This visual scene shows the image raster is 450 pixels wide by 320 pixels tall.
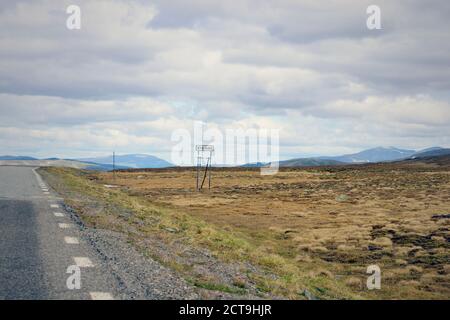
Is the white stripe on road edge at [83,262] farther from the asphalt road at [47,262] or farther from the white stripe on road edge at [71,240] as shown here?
the white stripe on road edge at [71,240]

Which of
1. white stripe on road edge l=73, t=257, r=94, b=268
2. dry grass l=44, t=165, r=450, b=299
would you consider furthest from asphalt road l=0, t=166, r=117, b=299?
dry grass l=44, t=165, r=450, b=299

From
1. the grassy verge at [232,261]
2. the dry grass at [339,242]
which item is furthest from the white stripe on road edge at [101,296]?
the dry grass at [339,242]

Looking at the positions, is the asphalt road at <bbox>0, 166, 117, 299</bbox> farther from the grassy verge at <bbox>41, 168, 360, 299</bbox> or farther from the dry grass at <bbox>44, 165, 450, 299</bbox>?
the dry grass at <bbox>44, 165, 450, 299</bbox>

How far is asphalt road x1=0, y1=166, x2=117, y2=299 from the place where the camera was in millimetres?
7144

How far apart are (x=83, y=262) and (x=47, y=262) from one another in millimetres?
719

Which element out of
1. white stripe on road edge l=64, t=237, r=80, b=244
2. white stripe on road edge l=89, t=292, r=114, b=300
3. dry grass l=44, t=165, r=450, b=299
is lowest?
dry grass l=44, t=165, r=450, b=299

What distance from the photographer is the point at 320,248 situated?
23.2 metres

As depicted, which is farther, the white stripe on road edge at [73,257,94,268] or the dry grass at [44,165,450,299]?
the dry grass at [44,165,450,299]

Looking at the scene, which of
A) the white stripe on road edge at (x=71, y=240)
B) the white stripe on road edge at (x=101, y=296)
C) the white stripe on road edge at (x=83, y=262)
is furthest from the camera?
the white stripe on road edge at (x=71, y=240)

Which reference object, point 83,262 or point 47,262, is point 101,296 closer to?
point 83,262

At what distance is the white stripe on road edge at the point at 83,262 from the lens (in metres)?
8.84

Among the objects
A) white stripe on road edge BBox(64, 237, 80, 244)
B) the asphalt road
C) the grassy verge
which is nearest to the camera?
the asphalt road

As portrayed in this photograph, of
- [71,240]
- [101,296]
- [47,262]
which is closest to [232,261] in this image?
[71,240]
